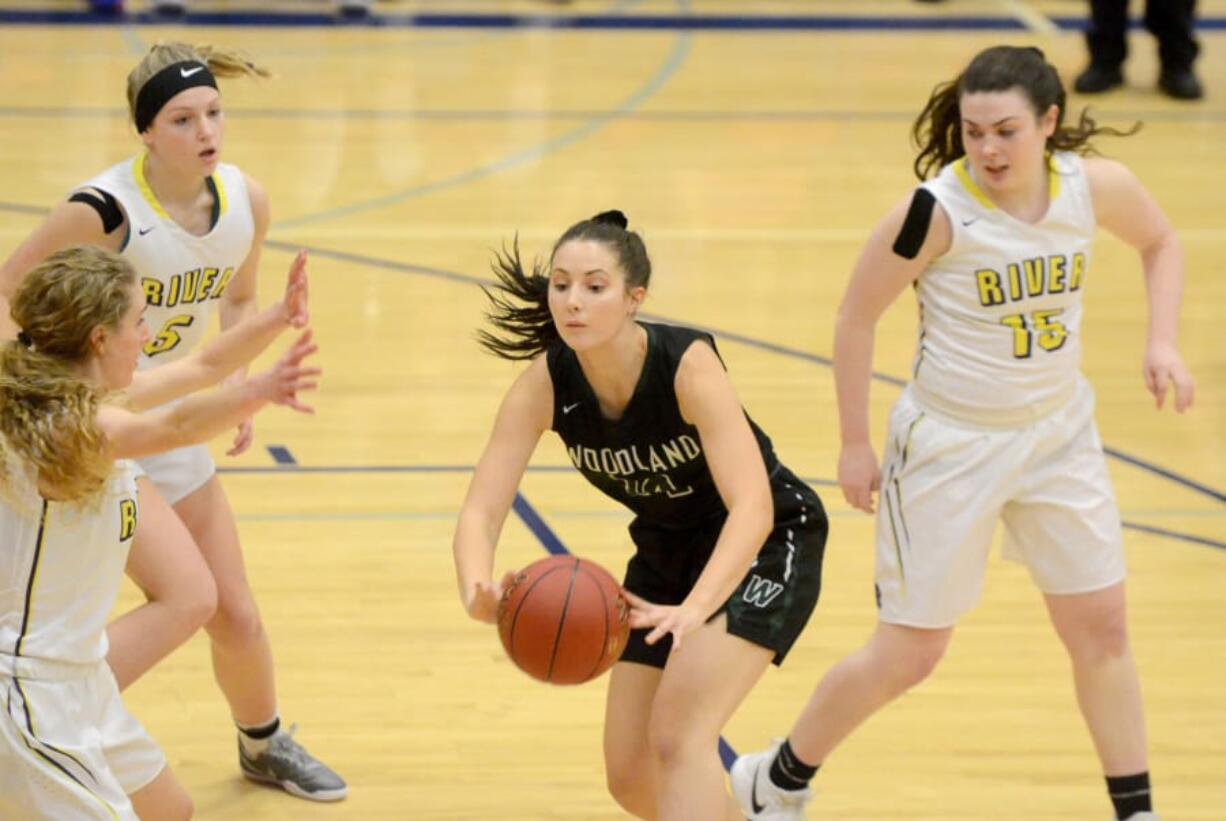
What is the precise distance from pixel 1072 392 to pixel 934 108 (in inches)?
29.8

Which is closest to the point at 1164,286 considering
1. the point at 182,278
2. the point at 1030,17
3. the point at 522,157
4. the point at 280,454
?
the point at 182,278

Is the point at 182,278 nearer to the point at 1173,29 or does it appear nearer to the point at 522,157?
the point at 522,157

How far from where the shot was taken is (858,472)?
15.6 feet

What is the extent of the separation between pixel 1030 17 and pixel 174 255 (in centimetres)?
1342

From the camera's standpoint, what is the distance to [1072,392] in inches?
188

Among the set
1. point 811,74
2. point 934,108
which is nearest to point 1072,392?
point 934,108

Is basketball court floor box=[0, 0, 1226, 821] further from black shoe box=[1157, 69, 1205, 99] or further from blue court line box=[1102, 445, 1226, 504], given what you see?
black shoe box=[1157, 69, 1205, 99]

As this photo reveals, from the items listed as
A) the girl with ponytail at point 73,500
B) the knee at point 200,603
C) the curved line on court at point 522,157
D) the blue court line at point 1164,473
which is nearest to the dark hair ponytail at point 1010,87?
the girl with ponytail at point 73,500

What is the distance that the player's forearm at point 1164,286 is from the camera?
4.85 meters

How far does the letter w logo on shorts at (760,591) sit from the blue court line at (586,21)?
12.7m

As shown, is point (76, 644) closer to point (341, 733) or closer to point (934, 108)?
point (341, 733)

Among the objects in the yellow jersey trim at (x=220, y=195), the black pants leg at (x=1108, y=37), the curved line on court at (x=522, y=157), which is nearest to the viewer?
the yellow jersey trim at (x=220, y=195)

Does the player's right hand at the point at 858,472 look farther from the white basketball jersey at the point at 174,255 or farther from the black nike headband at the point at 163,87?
the black nike headband at the point at 163,87

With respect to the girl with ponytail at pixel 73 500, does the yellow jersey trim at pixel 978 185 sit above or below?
above
